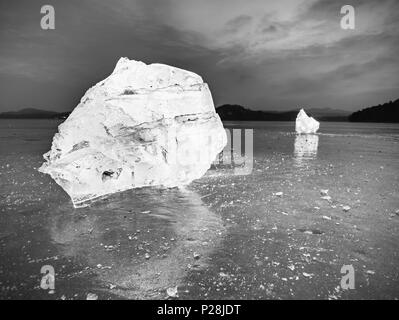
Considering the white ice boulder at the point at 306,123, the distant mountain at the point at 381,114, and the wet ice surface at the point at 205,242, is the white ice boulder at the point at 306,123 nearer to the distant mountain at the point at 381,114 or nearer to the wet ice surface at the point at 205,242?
the wet ice surface at the point at 205,242

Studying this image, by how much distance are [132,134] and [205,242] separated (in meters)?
3.62

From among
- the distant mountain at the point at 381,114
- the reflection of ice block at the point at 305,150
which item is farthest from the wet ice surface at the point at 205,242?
the distant mountain at the point at 381,114

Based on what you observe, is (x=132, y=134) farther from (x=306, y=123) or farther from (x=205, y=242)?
(x=306, y=123)

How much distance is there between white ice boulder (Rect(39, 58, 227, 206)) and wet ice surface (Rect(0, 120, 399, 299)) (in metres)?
0.59

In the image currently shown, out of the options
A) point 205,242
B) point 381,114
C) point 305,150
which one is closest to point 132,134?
point 205,242

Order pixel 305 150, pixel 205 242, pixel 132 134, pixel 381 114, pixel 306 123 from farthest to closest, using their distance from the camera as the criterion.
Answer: pixel 381 114, pixel 306 123, pixel 305 150, pixel 132 134, pixel 205 242

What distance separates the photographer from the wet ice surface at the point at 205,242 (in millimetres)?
3371

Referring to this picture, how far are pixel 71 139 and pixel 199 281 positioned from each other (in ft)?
15.9

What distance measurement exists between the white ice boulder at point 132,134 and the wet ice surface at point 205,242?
0.59m

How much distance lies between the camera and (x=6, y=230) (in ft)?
16.3

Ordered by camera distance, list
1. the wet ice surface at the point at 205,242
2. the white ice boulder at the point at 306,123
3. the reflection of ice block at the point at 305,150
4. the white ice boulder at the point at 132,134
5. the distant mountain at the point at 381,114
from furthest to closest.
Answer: the distant mountain at the point at 381,114
the white ice boulder at the point at 306,123
the reflection of ice block at the point at 305,150
the white ice boulder at the point at 132,134
the wet ice surface at the point at 205,242

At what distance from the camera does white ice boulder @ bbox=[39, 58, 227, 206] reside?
638 centimetres

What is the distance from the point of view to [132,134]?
6.80 meters

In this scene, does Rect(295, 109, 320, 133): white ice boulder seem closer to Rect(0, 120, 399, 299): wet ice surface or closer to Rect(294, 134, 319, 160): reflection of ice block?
Rect(294, 134, 319, 160): reflection of ice block
